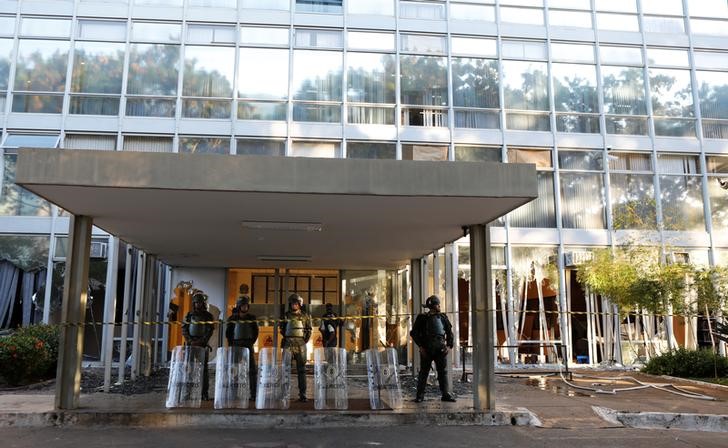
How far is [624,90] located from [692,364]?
877 cm

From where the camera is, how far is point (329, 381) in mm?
8852

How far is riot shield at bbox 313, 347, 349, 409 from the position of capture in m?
8.84

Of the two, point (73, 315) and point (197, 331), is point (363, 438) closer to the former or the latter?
point (197, 331)

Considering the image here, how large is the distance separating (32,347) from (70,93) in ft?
26.3

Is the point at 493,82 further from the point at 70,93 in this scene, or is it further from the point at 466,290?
the point at 70,93

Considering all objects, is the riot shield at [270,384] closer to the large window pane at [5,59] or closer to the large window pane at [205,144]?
the large window pane at [205,144]

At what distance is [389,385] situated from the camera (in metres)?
9.00

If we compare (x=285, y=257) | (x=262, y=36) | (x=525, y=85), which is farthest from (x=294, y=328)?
(x=525, y=85)

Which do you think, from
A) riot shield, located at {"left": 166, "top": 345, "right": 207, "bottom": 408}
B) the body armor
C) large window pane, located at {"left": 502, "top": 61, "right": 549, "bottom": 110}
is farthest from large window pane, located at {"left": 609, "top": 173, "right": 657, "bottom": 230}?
riot shield, located at {"left": 166, "top": 345, "right": 207, "bottom": 408}

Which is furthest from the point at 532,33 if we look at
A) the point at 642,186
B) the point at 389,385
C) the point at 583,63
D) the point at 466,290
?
the point at 389,385

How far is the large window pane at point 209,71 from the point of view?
17.8 meters

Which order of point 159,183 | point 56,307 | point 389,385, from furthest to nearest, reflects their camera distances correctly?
point 56,307
point 389,385
point 159,183

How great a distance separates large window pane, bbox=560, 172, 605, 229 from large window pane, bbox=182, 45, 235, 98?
10102 millimetres

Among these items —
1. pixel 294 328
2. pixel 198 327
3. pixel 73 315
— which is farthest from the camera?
pixel 198 327
